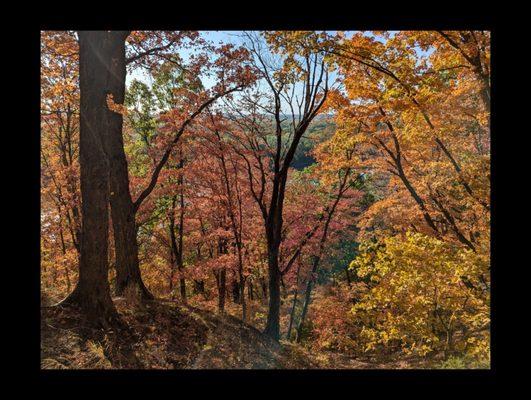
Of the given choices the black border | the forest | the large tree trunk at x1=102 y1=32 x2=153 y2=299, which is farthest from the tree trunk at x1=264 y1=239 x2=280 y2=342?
the black border

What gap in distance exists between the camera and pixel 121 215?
7.29 metres

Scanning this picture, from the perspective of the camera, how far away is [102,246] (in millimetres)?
5449

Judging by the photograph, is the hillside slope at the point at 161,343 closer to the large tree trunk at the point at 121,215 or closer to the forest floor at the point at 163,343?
the forest floor at the point at 163,343

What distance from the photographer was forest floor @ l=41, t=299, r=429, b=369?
465 cm

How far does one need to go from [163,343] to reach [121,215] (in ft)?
9.53

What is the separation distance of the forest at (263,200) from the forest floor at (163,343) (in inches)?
1.3

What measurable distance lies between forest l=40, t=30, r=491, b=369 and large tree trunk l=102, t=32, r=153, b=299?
3cm
